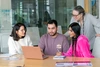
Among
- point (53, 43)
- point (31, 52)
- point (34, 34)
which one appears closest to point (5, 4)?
point (34, 34)

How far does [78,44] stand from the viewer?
3.28 m

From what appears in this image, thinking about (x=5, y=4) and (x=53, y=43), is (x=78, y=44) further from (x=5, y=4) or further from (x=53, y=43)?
(x=5, y=4)

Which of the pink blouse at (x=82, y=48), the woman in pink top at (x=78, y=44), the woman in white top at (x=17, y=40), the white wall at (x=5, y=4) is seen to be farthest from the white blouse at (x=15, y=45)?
the white wall at (x=5, y=4)

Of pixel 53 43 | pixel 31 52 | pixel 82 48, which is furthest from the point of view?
pixel 53 43

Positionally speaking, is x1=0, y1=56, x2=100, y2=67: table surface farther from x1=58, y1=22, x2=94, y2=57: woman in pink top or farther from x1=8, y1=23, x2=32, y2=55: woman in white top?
x1=8, y1=23, x2=32, y2=55: woman in white top

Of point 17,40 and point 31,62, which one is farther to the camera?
point 17,40

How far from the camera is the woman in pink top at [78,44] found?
127 inches

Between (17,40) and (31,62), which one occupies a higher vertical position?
(17,40)

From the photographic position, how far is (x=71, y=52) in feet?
11.3

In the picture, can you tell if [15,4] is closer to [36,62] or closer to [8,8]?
[8,8]

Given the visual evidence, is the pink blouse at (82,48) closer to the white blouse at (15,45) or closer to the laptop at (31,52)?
the laptop at (31,52)

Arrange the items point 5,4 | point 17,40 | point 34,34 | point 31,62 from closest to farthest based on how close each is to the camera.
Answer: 1. point 31,62
2. point 17,40
3. point 34,34
4. point 5,4

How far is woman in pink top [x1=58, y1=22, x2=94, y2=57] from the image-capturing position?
127 inches

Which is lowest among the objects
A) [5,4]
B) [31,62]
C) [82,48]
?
[31,62]
